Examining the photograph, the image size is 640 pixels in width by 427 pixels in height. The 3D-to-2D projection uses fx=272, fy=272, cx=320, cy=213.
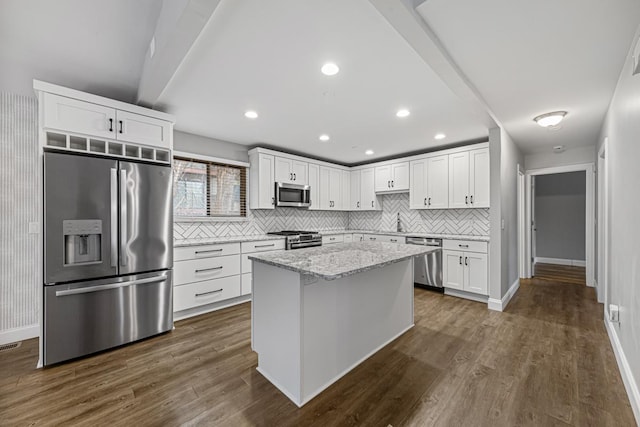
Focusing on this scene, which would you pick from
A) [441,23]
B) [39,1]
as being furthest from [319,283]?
[39,1]

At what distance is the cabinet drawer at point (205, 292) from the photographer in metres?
3.23

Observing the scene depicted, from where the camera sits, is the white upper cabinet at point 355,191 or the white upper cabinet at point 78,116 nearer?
the white upper cabinet at point 78,116

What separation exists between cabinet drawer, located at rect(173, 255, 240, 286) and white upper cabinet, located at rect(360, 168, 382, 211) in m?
3.03

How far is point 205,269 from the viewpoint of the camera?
11.3ft

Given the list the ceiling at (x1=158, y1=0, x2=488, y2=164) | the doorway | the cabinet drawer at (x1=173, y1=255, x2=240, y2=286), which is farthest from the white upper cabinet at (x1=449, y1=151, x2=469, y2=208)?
the cabinet drawer at (x1=173, y1=255, x2=240, y2=286)

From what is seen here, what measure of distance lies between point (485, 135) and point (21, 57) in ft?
17.2

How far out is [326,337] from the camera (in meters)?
2.00

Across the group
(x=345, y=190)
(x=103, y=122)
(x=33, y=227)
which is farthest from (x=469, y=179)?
(x=33, y=227)

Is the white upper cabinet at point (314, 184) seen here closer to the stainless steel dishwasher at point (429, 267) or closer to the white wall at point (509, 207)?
the stainless steel dishwasher at point (429, 267)

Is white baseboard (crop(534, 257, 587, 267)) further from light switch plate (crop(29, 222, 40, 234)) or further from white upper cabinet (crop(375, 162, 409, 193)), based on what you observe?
light switch plate (crop(29, 222, 40, 234))

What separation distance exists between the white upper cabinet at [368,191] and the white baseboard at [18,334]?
16.7 feet

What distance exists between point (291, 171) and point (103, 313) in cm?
→ 322

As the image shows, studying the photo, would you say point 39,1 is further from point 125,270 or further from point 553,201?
point 553,201

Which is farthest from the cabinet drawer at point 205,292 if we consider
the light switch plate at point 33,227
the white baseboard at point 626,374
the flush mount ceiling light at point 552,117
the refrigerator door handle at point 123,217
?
the flush mount ceiling light at point 552,117
